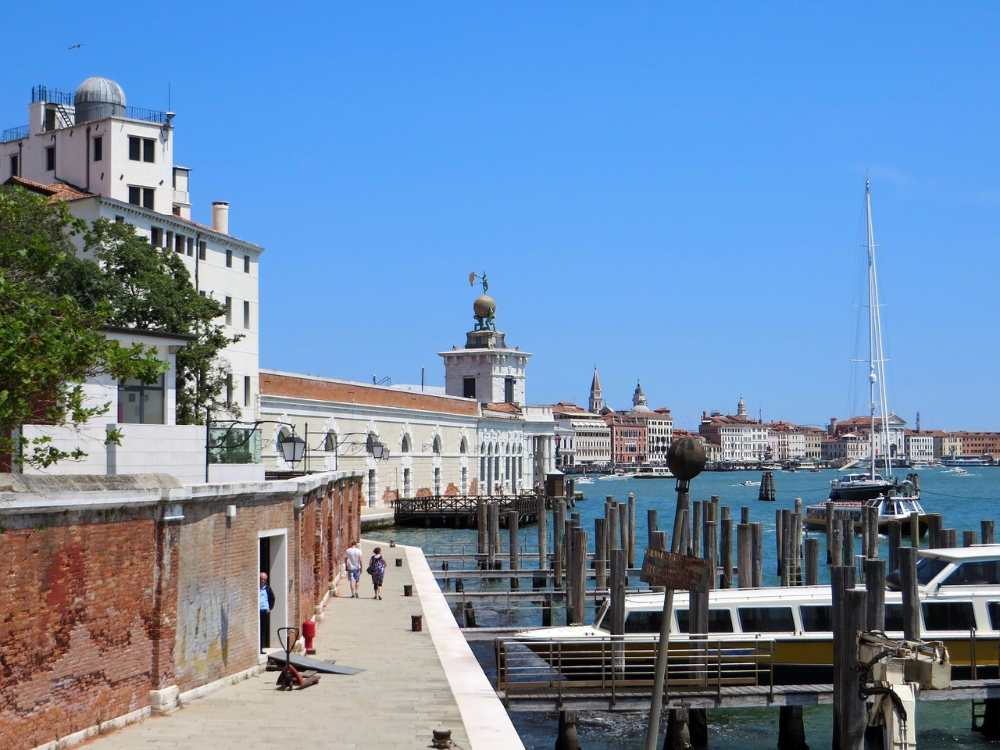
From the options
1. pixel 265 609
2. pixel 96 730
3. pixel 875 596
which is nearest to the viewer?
pixel 96 730

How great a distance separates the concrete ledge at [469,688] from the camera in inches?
575

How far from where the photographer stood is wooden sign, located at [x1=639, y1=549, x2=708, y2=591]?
407 inches

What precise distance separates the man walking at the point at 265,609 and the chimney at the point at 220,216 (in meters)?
41.4

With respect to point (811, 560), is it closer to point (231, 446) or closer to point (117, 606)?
point (231, 446)

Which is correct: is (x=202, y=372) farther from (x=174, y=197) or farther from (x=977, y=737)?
(x=977, y=737)

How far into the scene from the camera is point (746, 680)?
20.2 m

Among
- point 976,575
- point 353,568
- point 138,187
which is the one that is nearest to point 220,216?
point 138,187

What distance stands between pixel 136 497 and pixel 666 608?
20.7ft

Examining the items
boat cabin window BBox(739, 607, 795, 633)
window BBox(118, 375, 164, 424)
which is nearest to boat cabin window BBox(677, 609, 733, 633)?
boat cabin window BBox(739, 607, 795, 633)

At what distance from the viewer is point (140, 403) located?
2156 centimetres

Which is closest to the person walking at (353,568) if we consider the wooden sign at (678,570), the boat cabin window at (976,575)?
the boat cabin window at (976,575)

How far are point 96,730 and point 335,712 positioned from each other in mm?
3132

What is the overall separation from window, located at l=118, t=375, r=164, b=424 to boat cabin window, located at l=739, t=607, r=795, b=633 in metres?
10.3

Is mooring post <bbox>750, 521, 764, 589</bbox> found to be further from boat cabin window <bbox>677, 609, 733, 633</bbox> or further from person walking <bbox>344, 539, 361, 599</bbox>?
person walking <bbox>344, 539, 361, 599</bbox>
